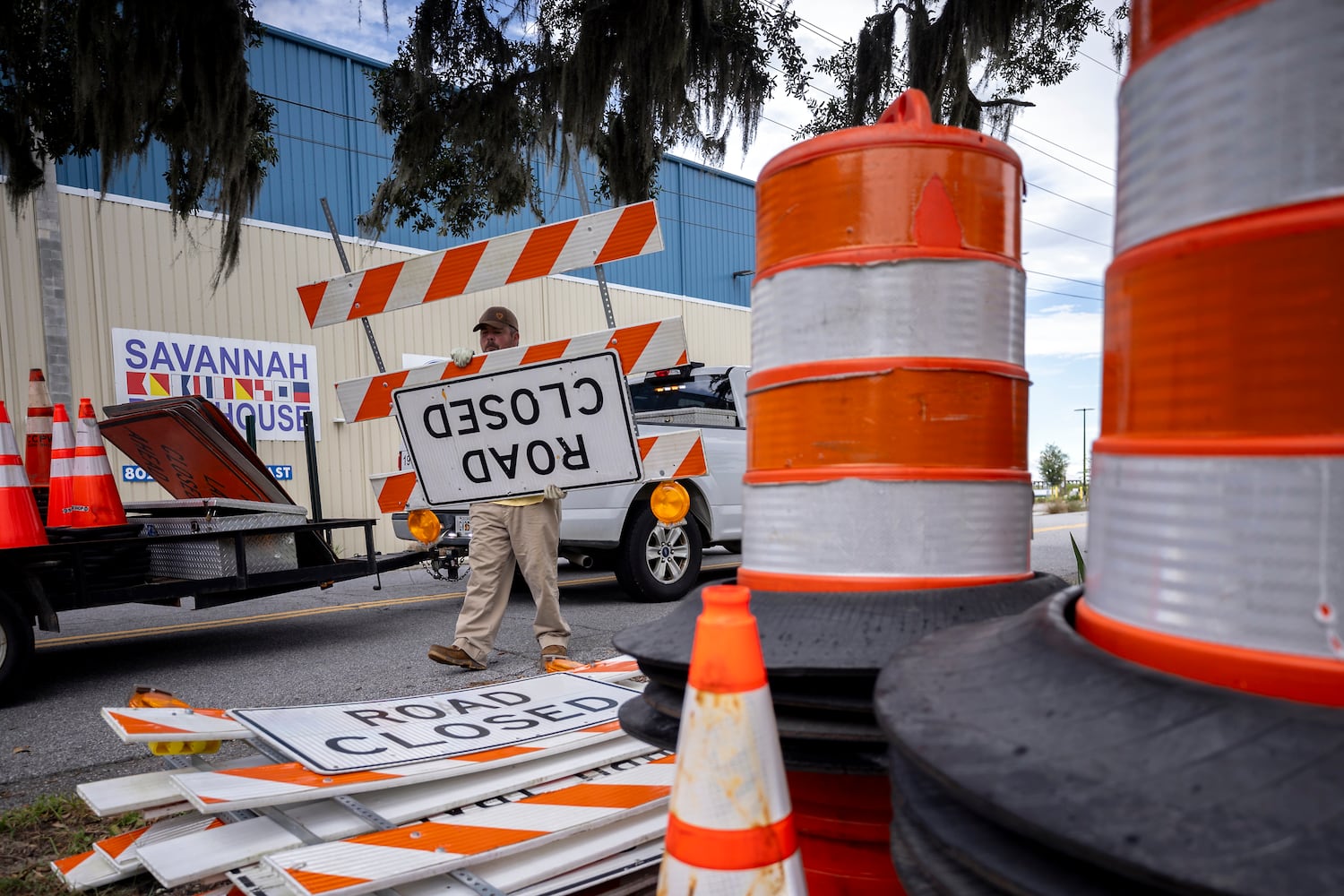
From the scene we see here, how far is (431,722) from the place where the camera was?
3.02 meters

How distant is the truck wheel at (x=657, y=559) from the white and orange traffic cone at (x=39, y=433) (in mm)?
4065

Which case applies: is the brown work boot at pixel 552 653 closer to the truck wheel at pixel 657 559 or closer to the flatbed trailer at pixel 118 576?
the flatbed trailer at pixel 118 576

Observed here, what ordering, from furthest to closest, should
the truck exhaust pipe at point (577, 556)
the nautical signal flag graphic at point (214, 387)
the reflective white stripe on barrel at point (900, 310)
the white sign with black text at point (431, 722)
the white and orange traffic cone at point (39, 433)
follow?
the nautical signal flag graphic at point (214, 387) < the truck exhaust pipe at point (577, 556) < the white and orange traffic cone at point (39, 433) < the white sign with black text at point (431, 722) < the reflective white stripe on barrel at point (900, 310)

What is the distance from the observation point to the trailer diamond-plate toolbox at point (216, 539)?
5.23 metres

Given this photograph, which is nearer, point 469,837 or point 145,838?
point 469,837

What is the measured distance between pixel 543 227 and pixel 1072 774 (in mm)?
4200

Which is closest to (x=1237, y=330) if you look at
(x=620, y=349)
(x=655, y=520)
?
(x=620, y=349)

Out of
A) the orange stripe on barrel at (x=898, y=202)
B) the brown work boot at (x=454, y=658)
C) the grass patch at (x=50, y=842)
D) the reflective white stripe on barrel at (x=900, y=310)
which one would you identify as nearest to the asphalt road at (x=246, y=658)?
the brown work boot at (x=454, y=658)

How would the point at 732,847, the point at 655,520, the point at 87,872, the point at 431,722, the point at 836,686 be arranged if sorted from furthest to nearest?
1. the point at 655,520
2. the point at 431,722
3. the point at 87,872
4. the point at 836,686
5. the point at 732,847

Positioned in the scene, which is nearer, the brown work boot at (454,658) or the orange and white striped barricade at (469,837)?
the orange and white striped barricade at (469,837)

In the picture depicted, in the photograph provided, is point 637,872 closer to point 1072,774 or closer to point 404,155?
point 1072,774

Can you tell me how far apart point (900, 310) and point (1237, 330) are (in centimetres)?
77

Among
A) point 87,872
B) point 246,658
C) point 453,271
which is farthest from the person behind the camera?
point 246,658

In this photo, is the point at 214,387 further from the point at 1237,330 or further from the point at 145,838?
the point at 1237,330
